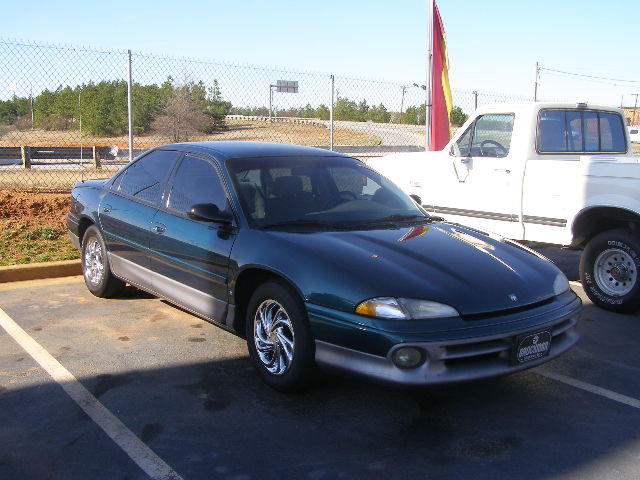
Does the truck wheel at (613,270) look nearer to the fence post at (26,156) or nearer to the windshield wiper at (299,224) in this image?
the windshield wiper at (299,224)

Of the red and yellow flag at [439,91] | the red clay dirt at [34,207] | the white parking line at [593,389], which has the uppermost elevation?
the red and yellow flag at [439,91]

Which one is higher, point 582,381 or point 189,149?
point 189,149

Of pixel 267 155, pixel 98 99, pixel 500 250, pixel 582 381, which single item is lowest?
pixel 582 381

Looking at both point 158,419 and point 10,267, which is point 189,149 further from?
point 10,267

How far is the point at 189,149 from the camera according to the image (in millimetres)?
5352

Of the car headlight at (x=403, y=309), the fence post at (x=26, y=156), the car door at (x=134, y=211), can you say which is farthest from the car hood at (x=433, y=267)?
the fence post at (x=26, y=156)

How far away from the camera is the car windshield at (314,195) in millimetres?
4613

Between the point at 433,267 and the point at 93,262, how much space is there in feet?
12.4

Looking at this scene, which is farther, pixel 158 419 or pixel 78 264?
pixel 78 264

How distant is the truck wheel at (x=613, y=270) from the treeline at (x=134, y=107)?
722 centimetres

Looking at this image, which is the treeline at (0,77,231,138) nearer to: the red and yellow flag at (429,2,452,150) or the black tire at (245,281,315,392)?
the red and yellow flag at (429,2,452,150)

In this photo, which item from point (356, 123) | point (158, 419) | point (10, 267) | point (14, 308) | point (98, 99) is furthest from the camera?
point (356, 123)

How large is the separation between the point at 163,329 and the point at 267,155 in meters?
1.71

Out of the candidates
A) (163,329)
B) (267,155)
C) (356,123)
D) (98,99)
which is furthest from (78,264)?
(356,123)
